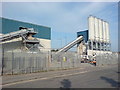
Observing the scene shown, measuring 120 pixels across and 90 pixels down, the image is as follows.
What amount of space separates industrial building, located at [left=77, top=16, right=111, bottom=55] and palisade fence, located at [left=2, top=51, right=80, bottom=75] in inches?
1489

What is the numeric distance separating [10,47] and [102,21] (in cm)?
5268

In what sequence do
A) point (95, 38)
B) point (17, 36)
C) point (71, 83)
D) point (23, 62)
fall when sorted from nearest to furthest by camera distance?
point (71, 83), point (23, 62), point (17, 36), point (95, 38)

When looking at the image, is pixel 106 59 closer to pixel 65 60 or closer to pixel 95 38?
pixel 65 60

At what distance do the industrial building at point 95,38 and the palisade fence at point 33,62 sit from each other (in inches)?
1489

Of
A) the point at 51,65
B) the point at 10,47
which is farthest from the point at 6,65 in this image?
the point at 10,47

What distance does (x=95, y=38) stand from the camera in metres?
69.7

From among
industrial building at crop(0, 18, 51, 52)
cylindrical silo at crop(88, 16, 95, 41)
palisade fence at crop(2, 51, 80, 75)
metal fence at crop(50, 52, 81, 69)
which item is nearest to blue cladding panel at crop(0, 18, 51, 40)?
industrial building at crop(0, 18, 51, 52)

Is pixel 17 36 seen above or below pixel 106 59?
above

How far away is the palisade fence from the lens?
621 inches

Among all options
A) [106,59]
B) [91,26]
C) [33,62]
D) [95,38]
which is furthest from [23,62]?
[95,38]

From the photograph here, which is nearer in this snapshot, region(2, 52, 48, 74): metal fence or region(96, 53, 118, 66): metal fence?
region(2, 52, 48, 74): metal fence

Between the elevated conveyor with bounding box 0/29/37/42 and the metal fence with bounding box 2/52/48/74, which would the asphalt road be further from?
the elevated conveyor with bounding box 0/29/37/42

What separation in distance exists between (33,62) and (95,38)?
55604mm

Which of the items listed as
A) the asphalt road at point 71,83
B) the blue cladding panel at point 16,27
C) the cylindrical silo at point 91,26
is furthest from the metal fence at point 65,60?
the cylindrical silo at point 91,26
